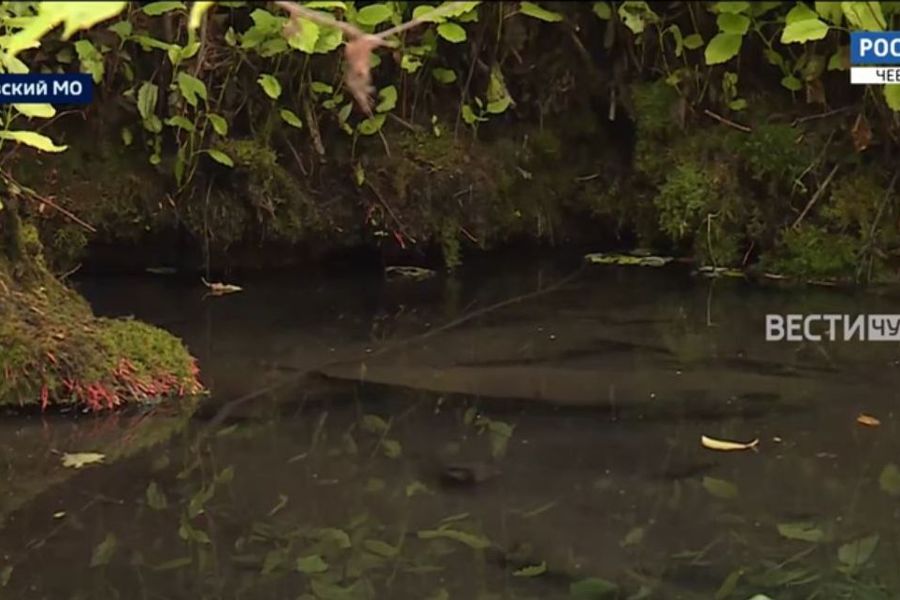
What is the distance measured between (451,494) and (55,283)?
1.12 meters

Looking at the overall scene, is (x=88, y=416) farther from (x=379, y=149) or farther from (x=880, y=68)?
(x=880, y=68)

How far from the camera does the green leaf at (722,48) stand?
346 centimetres

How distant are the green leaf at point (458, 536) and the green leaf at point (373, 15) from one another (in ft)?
5.39

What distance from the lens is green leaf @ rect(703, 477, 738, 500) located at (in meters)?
2.02

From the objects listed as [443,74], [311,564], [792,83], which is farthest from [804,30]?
[311,564]

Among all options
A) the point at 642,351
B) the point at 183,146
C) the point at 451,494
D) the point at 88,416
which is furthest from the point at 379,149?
the point at 451,494

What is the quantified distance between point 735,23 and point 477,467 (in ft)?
5.75

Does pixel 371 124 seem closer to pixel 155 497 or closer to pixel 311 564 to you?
pixel 155 497

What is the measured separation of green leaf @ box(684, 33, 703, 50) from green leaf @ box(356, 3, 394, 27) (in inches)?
38.0

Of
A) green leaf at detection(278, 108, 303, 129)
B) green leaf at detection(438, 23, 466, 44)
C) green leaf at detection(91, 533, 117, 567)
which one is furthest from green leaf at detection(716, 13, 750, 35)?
green leaf at detection(91, 533, 117, 567)

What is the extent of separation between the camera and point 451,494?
2.04m

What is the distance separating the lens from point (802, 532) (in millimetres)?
1886

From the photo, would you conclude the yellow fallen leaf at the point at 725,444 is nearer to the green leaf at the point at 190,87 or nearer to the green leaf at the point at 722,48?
the green leaf at the point at 722,48

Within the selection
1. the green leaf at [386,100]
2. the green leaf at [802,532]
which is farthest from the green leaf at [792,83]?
the green leaf at [802,532]
